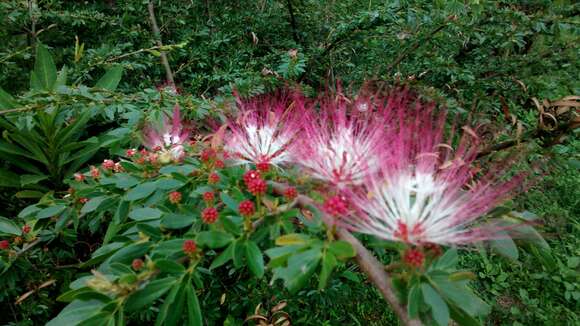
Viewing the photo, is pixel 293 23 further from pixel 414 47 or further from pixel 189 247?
pixel 189 247

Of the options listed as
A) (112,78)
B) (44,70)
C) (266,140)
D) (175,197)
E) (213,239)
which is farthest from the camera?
(112,78)

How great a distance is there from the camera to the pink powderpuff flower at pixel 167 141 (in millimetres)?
1342

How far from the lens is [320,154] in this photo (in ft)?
3.85

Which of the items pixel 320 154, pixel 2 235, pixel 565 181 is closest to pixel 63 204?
pixel 2 235

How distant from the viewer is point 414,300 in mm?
803

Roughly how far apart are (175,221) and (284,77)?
5.83 ft

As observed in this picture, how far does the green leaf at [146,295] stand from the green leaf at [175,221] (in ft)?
0.52

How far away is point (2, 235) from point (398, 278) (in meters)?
1.66

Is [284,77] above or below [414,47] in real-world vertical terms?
above

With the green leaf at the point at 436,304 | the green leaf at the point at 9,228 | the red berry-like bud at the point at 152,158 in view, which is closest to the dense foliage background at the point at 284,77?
the green leaf at the point at 9,228

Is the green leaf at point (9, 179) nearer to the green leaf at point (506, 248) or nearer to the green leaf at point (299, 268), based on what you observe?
the green leaf at point (299, 268)

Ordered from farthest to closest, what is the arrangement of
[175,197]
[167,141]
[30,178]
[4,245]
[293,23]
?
[293,23] → [30,178] → [4,245] → [167,141] → [175,197]

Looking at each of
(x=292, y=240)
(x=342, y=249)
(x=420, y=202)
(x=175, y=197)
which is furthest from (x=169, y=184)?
(x=420, y=202)

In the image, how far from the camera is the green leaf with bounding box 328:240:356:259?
0.83 m
